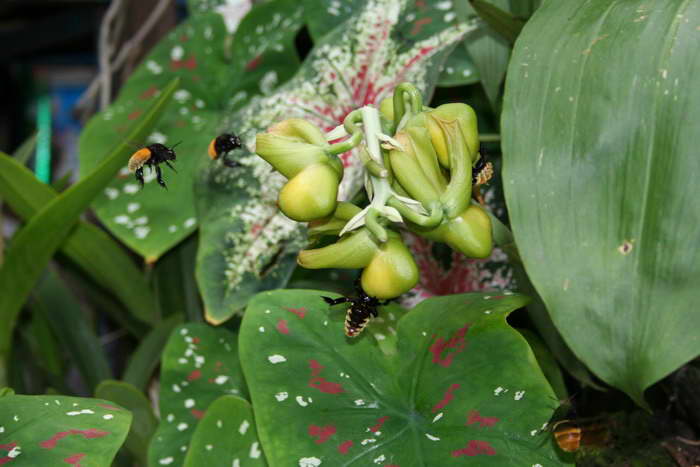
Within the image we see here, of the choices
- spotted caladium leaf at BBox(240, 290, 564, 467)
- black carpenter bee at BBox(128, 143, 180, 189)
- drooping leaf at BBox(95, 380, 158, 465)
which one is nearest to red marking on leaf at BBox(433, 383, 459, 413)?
spotted caladium leaf at BBox(240, 290, 564, 467)

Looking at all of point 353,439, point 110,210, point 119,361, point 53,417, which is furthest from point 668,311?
point 119,361

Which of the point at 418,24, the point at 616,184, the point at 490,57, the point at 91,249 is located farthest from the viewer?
the point at 91,249

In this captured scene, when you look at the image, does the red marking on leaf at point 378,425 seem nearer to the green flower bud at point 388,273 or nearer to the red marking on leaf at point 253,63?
the green flower bud at point 388,273

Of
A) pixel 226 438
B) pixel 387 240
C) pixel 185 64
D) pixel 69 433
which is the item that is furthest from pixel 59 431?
pixel 185 64

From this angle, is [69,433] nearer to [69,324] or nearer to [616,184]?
[616,184]

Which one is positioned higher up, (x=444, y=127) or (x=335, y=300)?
(x=444, y=127)

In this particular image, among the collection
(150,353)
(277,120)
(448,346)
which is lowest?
(150,353)

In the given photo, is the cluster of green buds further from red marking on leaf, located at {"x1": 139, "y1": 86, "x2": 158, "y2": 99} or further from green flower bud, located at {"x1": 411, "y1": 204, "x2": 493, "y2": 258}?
red marking on leaf, located at {"x1": 139, "y1": 86, "x2": 158, "y2": 99}

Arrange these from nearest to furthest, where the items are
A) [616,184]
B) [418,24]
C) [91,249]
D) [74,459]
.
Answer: [616,184]
[74,459]
[418,24]
[91,249]

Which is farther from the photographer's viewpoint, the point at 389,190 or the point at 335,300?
the point at 335,300
